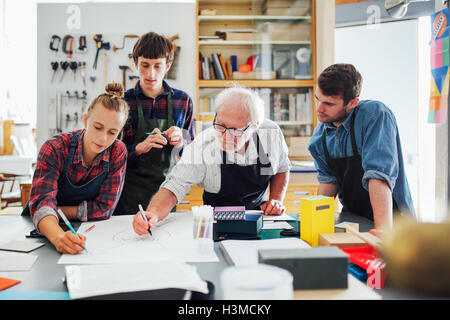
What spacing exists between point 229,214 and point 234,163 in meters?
0.47

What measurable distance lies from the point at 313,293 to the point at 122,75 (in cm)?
326

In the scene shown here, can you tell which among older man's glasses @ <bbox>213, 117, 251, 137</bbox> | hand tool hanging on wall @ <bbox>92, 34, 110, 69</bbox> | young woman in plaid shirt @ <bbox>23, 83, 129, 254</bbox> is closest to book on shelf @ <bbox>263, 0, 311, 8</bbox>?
hand tool hanging on wall @ <bbox>92, 34, 110, 69</bbox>

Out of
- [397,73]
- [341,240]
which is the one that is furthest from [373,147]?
[397,73]

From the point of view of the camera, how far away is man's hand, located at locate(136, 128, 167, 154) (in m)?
1.76

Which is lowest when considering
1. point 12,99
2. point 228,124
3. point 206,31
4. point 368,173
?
point 368,173

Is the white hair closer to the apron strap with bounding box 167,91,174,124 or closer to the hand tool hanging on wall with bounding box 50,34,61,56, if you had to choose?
the apron strap with bounding box 167,91,174,124

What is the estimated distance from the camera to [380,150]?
134 centimetres

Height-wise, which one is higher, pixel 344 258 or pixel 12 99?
pixel 12 99

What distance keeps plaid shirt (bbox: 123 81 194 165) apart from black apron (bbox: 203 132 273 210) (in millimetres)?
370

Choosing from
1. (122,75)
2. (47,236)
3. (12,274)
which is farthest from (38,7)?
(12,274)

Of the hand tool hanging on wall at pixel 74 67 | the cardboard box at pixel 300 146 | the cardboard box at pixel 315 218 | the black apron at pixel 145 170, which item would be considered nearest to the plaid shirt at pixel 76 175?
the black apron at pixel 145 170

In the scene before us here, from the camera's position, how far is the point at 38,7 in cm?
353

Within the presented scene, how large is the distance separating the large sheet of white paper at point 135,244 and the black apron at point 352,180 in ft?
2.16
